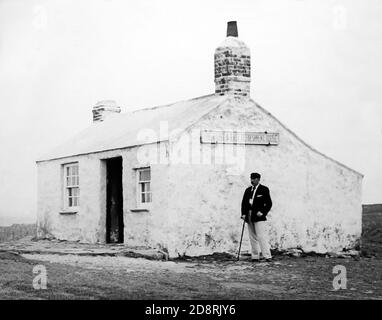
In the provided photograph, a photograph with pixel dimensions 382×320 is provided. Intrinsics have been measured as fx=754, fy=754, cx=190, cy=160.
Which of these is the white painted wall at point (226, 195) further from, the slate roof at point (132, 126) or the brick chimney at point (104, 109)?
the brick chimney at point (104, 109)

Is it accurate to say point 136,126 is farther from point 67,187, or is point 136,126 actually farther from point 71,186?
point 67,187

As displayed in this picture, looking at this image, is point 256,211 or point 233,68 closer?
point 256,211

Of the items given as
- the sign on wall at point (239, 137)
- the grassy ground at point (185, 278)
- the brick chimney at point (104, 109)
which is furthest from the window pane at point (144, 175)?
the brick chimney at point (104, 109)

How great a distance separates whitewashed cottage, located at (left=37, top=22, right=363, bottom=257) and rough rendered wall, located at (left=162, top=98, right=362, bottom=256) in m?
0.03

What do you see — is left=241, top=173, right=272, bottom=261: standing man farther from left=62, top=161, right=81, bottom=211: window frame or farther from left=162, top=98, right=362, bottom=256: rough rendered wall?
left=62, top=161, right=81, bottom=211: window frame

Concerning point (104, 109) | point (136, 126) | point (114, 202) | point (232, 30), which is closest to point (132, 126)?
point (136, 126)

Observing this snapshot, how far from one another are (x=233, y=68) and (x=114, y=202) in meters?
5.48

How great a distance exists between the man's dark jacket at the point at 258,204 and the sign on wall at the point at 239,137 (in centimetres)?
179

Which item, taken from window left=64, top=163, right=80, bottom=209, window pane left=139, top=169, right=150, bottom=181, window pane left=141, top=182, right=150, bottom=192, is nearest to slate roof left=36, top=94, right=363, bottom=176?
window left=64, top=163, right=80, bottom=209

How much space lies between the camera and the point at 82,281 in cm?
1289

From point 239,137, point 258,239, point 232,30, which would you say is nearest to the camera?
point 258,239

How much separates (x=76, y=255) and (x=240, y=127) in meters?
5.36

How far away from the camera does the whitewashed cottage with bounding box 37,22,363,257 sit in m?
18.5

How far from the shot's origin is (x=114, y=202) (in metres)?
22.1
